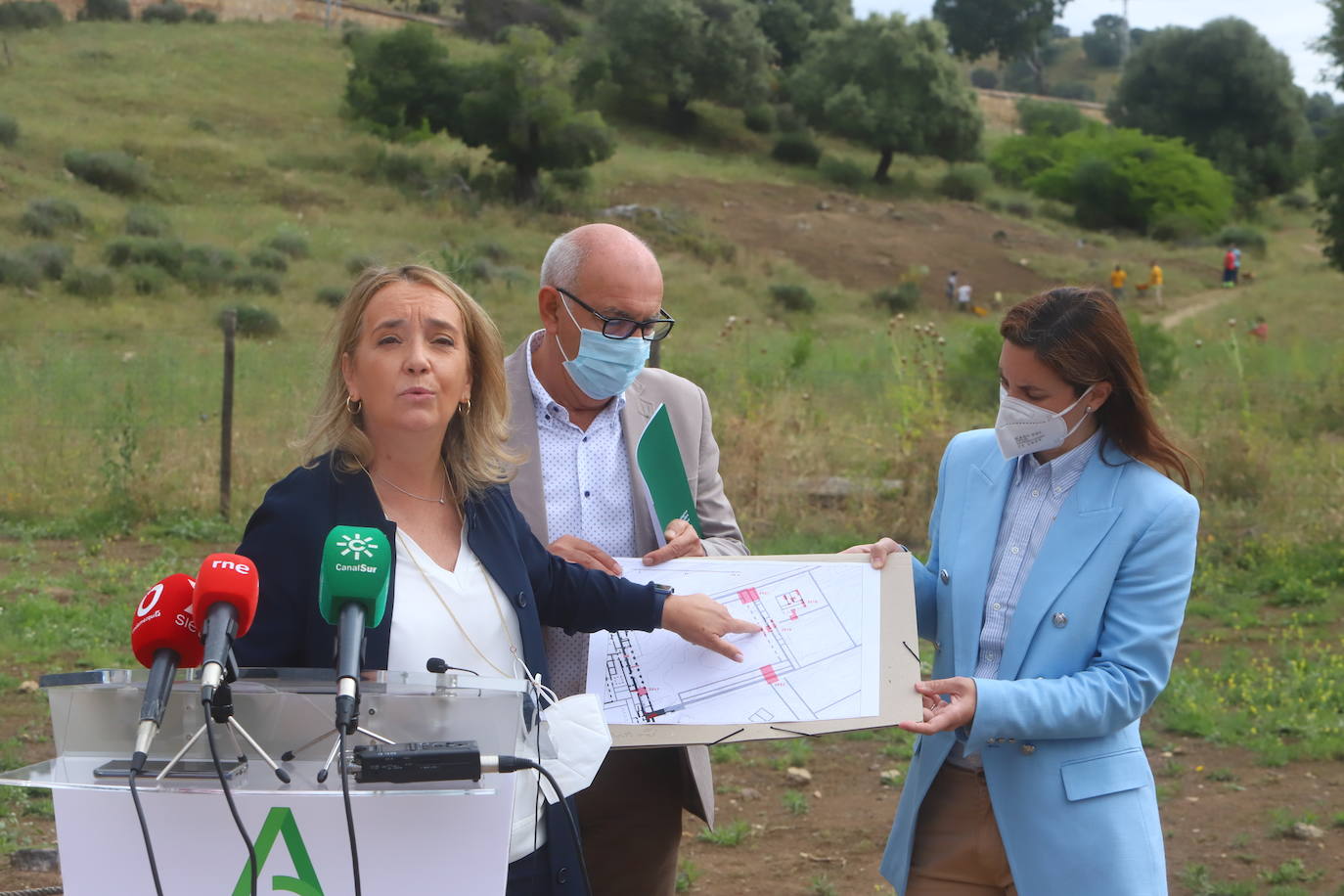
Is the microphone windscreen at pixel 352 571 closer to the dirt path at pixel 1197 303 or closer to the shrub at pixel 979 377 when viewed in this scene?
the shrub at pixel 979 377

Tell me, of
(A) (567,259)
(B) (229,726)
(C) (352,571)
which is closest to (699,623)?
(A) (567,259)

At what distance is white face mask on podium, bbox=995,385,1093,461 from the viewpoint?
3.14 m

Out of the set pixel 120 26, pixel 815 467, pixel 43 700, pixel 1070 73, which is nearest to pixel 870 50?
pixel 120 26

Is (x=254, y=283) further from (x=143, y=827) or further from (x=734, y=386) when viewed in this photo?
(x=143, y=827)

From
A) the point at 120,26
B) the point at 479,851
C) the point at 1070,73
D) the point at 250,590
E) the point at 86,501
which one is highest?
the point at 1070,73

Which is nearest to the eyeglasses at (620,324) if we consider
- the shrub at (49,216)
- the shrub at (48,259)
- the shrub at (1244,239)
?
the shrub at (48,259)

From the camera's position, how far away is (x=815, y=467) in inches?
485

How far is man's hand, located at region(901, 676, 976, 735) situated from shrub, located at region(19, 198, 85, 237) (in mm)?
31742

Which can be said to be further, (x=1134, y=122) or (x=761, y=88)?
(x=1134, y=122)

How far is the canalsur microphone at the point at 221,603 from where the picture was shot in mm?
1907

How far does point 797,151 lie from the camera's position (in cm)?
6059

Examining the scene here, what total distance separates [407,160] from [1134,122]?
142ft

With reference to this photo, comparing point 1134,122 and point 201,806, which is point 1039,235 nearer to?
point 1134,122

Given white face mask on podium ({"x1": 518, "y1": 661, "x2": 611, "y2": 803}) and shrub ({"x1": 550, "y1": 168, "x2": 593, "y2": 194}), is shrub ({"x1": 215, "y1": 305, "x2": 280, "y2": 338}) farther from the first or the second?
white face mask on podium ({"x1": 518, "y1": 661, "x2": 611, "y2": 803})
